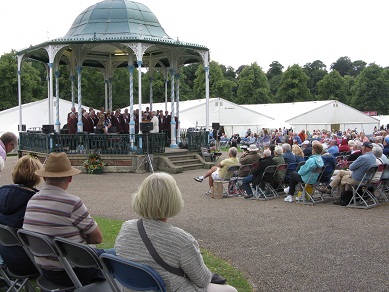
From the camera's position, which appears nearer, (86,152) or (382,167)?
(382,167)

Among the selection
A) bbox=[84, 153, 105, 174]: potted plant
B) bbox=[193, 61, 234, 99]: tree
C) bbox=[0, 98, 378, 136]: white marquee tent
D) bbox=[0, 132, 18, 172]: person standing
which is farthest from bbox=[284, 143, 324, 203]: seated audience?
bbox=[193, 61, 234, 99]: tree

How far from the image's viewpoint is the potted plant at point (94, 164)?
63.2 ft

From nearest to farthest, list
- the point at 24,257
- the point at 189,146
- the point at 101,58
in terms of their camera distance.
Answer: the point at 24,257, the point at 189,146, the point at 101,58

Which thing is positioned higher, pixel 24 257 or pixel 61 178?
pixel 61 178

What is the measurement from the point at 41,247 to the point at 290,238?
4.92 metres

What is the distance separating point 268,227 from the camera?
9.05m

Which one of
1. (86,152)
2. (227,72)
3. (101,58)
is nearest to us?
(86,152)

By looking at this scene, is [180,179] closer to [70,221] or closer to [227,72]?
[70,221]

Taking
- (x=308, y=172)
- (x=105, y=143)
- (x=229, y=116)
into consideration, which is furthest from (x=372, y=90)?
(x=308, y=172)

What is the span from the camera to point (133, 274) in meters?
3.48

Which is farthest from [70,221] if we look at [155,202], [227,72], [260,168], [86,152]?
[227,72]

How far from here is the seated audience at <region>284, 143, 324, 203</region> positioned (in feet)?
37.2

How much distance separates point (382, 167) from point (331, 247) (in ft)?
14.2

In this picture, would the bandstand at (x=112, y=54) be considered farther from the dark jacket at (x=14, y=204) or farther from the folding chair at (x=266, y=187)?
the dark jacket at (x=14, y=204)
